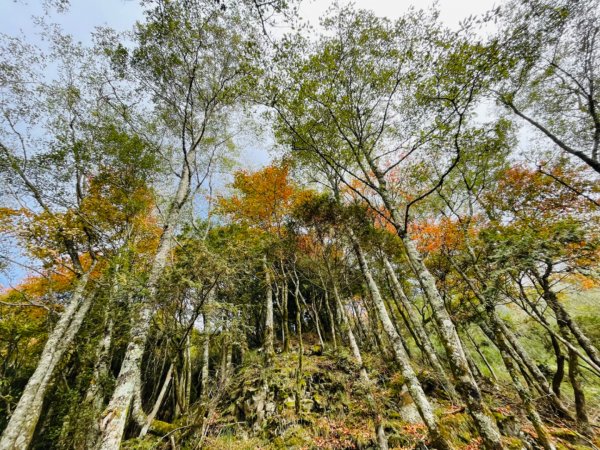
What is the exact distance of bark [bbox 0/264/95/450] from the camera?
Result: 22.1 feet

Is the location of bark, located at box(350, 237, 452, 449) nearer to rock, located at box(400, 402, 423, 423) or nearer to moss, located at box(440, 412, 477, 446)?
moss, located at box(440, 412, 477, 446)

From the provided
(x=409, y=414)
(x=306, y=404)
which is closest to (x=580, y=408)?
(x=409, y=414)

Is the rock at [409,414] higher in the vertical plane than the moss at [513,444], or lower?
higher

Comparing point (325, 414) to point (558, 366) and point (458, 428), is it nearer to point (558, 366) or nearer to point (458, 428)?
point (458, 428)

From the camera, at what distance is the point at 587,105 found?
9969 millimetres

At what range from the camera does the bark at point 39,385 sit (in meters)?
6.73

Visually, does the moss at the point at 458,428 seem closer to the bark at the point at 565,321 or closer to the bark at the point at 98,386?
the bark at the point at 565,321

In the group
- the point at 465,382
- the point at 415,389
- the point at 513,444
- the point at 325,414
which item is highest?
the point at 465,382

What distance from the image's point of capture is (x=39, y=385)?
24.3ft

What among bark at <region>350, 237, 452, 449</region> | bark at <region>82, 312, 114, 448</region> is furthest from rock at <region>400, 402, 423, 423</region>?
bark at <region>82, 312, 114, 448</region>

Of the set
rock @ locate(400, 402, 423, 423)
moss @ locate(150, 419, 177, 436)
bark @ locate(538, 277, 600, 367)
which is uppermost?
bark @ locate(538, 277, 600, 367)

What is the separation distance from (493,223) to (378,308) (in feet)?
24.7

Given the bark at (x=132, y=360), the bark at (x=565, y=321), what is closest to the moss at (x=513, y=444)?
the bark at (x=565, y=321)

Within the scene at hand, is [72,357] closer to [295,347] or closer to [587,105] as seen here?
[295,347]
